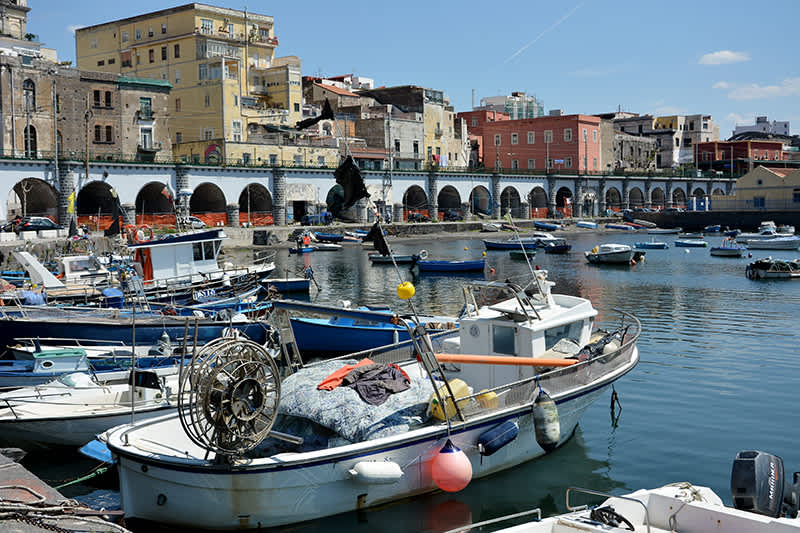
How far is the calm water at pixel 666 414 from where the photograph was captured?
12625 millimetres

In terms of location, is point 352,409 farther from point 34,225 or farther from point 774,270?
point 34,225

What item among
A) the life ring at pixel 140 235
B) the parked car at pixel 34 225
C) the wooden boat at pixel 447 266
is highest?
the parked car at pixel 34 225

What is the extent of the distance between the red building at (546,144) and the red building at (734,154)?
29.2m

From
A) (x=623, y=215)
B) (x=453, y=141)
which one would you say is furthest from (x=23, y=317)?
(x=623, y=215)

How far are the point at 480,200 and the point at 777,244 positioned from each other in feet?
128

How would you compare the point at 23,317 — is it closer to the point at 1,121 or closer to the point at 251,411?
the point at 251,411

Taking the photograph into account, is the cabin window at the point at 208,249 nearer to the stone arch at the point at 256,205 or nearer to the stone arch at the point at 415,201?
the stone arch at the point at 256,205

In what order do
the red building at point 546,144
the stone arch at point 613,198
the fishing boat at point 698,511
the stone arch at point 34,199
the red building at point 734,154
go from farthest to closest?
the red building at point 734,154 → the stone arch at point 613,198 → the red building at point 546,144 → the stone arch at point 34,199 → the fishing boat at point 698,511

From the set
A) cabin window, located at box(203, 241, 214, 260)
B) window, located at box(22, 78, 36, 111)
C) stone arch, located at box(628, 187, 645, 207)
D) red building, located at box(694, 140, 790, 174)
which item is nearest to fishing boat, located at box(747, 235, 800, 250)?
stone arch, located at box(628, 187, 645, 207)

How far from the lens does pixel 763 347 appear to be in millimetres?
24453

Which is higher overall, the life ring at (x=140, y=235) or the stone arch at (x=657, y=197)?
the stone arch at (x=657, y=197)

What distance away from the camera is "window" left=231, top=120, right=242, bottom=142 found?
255 ft

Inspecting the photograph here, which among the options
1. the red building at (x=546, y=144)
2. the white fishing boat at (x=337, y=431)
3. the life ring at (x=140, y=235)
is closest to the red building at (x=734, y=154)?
the red building at (x=546, y=144)

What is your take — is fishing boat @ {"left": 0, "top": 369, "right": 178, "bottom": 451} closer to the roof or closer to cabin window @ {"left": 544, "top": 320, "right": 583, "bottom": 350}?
cabin window @ {"left": 544, "top": 320, "right": 583, "bottom": 350}
